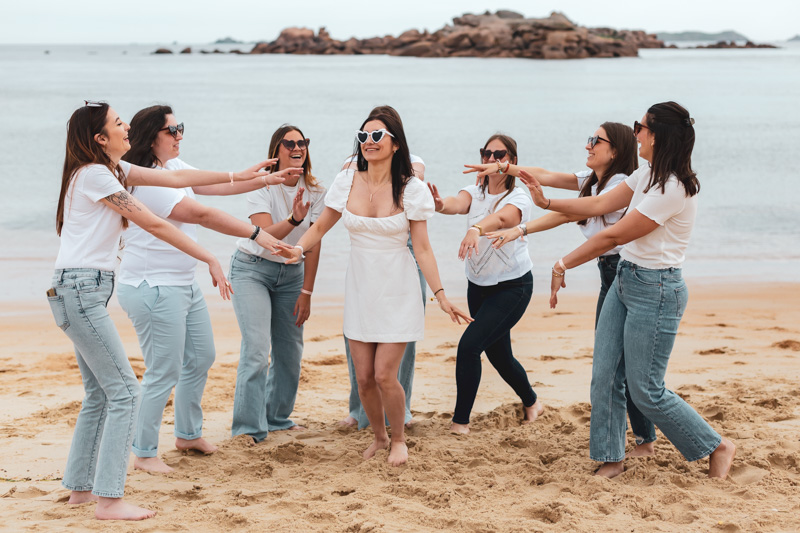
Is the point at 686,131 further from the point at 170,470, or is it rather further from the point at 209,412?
the point at 209,412

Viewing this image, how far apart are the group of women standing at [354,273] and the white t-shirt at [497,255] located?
0.5 inches

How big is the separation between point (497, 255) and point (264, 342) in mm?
1608

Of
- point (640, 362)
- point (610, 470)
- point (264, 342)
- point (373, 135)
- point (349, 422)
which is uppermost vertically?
point (373, 135)

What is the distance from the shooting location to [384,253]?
4652mm

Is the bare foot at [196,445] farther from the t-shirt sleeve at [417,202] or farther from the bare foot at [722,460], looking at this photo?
the bare foot at [722,460]

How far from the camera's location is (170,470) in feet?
15.7

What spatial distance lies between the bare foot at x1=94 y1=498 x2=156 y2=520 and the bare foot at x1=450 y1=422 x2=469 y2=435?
2.11 meters

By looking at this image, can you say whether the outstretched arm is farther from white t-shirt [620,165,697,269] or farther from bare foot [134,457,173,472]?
white t-shirt [620,165,697,269]

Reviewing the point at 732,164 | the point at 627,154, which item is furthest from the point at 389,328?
the point at 732,164

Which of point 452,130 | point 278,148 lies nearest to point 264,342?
point 278,148

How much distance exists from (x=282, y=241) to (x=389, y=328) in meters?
0.97

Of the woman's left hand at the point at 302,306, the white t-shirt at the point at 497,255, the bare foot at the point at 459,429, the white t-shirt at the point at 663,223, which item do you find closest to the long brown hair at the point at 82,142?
the woman's left hand at the point at 302,306

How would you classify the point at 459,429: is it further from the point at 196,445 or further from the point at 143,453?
the point at 143,453

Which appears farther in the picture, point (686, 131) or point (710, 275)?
point (710, 275)
